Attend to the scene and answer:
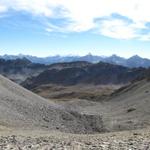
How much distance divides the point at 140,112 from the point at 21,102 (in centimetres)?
2518

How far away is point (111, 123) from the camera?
60438 millimetres

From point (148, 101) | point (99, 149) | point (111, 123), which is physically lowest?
point (99, 149)

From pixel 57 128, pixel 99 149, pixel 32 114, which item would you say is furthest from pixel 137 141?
pixel 32 114

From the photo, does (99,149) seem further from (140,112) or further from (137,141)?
(140,112)

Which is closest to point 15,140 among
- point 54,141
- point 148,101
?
point 54,141

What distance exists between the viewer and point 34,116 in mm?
46375

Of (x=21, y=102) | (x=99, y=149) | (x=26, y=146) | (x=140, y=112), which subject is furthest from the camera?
(x=140, y=112)

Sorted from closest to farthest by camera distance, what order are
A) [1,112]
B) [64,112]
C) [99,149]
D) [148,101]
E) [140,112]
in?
1. [99,149]
2. [1,112]
3. [64,112]
4. [140,112]
5. [148,101]

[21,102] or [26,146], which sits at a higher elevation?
[21,102]

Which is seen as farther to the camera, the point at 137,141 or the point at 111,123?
the point at 111,123

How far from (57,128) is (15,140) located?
20222 millimetres

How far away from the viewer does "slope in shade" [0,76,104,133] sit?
4122 cm

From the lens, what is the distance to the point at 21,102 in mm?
50594

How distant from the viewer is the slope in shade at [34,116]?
41219 mm
